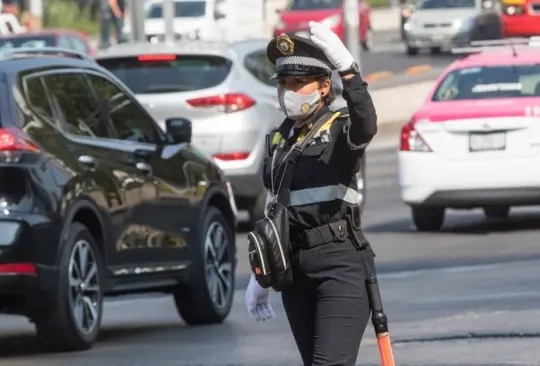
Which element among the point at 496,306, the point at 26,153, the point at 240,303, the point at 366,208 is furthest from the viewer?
the point at 366,208

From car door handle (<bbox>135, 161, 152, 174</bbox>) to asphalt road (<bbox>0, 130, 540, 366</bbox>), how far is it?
1.04m

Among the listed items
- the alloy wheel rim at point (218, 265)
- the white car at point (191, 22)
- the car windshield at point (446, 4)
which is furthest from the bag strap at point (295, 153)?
the car windshield at point (446, 4)

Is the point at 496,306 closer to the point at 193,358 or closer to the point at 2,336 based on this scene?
the point at 193,358

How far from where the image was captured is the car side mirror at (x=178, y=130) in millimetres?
11273

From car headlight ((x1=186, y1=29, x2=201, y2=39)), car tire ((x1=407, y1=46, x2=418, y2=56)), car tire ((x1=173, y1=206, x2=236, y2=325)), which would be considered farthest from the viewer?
car tire ((x1=407, y1=46, x2=418, y2=56))

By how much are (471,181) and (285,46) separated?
9.17m

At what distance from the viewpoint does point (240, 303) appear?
1259 cm

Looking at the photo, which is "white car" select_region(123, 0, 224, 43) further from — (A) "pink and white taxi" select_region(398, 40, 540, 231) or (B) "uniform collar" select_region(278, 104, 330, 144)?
(B) "uniform collar" select_region(278, 104, 330, 144)

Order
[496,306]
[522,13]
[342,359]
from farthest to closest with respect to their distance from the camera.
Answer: [522,13], [496,306], [342,359]

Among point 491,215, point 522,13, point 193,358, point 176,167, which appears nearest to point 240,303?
point 176,167

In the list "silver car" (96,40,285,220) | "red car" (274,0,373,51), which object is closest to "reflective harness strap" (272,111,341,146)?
"silver car" (96,40,285,220)

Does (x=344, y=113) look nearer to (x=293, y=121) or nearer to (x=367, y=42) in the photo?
(x=293, y=121)

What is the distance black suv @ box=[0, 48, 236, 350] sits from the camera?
31.2ft

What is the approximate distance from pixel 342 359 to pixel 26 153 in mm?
3742
